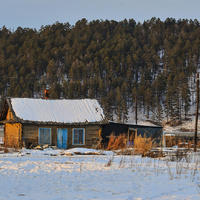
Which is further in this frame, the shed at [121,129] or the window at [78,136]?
the shed at [121,129]

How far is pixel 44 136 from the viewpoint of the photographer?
93.1 feet

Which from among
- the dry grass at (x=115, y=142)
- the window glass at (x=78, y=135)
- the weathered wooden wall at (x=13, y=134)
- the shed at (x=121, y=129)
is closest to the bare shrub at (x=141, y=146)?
the dry grass at (x=115, y=142)

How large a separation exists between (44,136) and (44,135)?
77 millimetres

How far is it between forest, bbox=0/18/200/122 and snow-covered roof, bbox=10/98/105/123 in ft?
144

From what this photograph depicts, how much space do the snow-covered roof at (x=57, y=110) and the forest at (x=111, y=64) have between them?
43.8 meters

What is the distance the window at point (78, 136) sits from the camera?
28922 millimetres

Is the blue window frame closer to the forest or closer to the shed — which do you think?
the shed

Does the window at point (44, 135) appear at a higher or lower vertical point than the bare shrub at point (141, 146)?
lower

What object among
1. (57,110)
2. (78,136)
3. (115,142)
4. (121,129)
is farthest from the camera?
(121,129)

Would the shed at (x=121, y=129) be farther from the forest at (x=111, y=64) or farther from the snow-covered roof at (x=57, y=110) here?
the forest at (x=111, y=64)

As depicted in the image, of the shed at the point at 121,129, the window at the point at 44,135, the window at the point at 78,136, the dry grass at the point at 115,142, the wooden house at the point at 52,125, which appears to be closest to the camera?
the dry grass at the point at 115,142

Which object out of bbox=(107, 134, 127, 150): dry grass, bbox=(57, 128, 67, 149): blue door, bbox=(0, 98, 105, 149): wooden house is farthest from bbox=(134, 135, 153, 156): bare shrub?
bbox=(57, 128, 67, 149): blue door

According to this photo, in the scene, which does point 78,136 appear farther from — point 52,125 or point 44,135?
point 44,135

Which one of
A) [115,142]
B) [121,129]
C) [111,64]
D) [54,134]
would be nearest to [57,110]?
[54,134]
